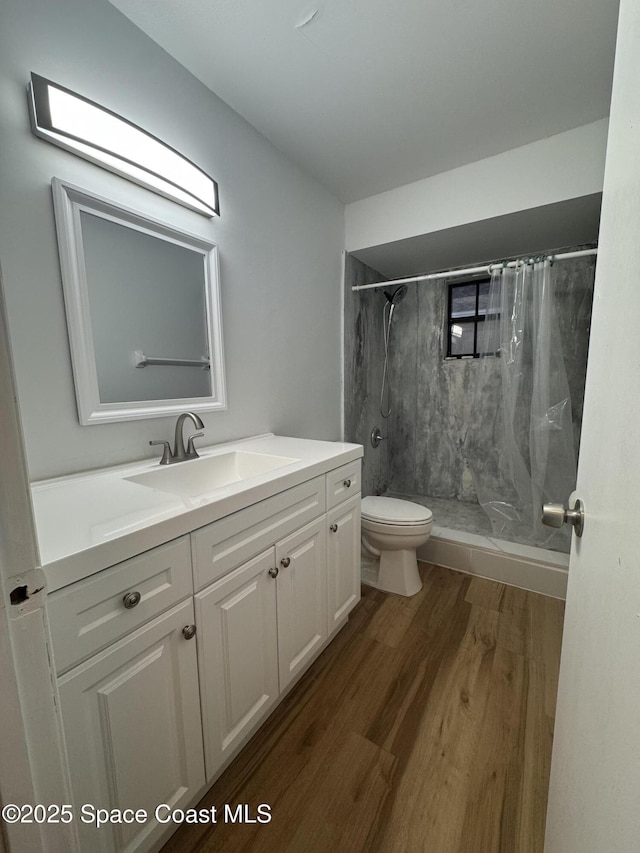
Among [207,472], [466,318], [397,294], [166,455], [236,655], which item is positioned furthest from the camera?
[397,294]

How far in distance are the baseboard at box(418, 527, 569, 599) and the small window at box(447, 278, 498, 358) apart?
4.72 feet

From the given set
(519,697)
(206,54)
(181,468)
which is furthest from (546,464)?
(206,54)

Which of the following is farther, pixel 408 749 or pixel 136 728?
pixel 408 749

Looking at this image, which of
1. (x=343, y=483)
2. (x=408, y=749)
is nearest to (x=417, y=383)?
(x=343, y=483)

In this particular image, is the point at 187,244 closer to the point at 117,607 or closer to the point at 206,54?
the point at 206,54

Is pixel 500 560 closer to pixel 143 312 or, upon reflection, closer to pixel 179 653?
pixel 179 653

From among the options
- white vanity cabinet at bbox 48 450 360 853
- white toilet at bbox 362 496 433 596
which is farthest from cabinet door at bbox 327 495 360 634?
white toilet at bbox 362 496 433 596

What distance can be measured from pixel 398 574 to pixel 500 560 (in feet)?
2.05

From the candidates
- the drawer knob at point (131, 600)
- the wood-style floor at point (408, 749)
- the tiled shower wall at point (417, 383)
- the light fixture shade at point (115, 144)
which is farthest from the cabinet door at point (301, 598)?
the light fixture shade at point (115, 144)

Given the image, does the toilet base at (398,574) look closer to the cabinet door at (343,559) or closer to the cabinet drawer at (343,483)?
the cabinet door at (343,559)

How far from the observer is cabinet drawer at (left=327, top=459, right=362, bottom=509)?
1366 mm

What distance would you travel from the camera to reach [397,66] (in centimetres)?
130

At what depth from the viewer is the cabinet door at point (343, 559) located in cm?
142

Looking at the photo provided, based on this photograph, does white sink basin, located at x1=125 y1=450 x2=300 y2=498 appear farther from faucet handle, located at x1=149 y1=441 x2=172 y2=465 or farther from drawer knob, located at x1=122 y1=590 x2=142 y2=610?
drawer knob, located at x1=122 y1=590 x2=142 y2=610
